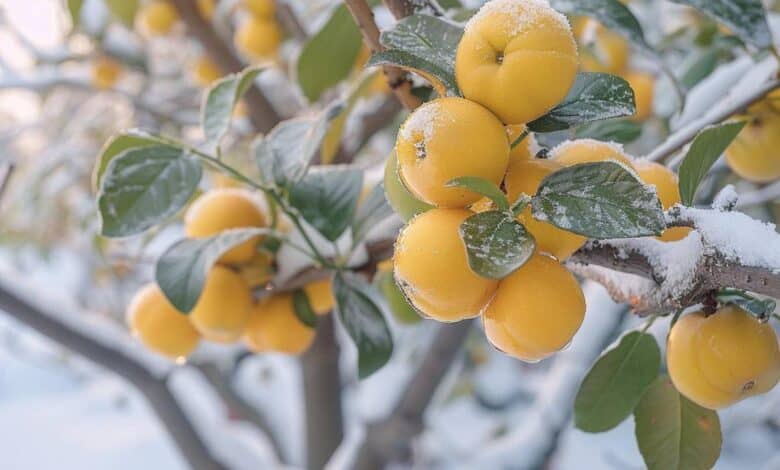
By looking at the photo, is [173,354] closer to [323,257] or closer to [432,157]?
[323,257]

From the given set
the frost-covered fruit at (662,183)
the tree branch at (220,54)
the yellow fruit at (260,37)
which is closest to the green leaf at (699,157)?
the frost-covered fruit at (662,183)

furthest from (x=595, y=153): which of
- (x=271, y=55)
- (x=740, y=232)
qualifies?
(x=271, y=55)

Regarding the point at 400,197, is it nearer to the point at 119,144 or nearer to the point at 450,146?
the point at 450,146

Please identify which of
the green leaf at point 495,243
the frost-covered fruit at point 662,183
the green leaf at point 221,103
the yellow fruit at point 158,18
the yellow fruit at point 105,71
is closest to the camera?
the green leaf at point 495,243

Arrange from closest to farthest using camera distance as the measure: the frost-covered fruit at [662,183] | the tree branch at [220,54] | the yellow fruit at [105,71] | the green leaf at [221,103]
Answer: the frost-covered fruit at [662,183]
the green leaf at [221,103]
the tree branch at [220,54]
the yellow fruit at [105,71]

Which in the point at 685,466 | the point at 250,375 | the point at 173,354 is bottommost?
the point at 250,375

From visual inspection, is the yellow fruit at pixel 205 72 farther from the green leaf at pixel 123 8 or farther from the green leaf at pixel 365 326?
the green leaf at pixel 365 326
